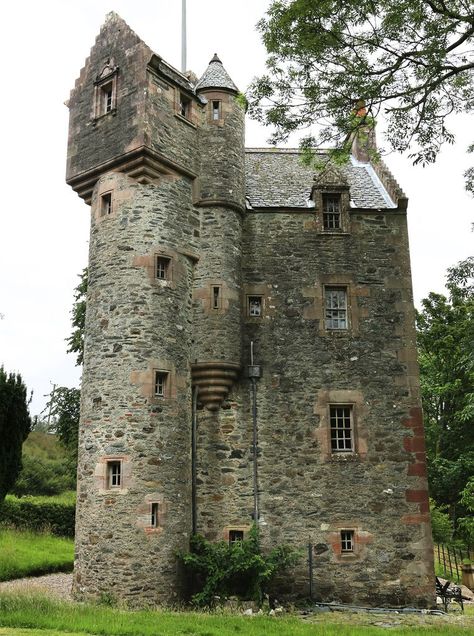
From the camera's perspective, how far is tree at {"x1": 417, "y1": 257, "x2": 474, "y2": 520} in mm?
31062

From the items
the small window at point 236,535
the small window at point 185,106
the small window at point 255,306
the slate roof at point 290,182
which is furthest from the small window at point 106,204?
the small window at point 236,535

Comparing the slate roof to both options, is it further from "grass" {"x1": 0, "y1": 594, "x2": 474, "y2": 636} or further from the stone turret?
"grass" {"x1": 0, "y1": 594, "x2": 474, "y2": 636}

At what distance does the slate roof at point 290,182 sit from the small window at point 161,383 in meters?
6.30

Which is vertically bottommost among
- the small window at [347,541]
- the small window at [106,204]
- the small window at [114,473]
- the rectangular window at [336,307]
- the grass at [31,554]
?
the grass at [31,554]

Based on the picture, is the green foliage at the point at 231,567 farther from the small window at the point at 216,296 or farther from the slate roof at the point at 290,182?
the slate roof at the point at 290,182

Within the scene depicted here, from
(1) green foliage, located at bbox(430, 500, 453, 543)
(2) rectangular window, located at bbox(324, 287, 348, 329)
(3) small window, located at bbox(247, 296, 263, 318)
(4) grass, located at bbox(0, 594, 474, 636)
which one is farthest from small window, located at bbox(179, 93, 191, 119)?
(1) green foliage, located at bbox(430, 500, 453, 543)

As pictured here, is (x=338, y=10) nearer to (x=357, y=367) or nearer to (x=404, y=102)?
(x=404, y=102)

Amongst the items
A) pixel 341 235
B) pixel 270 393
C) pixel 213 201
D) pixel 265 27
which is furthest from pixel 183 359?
pixel 265 27

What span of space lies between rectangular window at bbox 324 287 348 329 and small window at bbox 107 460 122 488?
23.4 feet

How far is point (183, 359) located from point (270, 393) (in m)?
2.70

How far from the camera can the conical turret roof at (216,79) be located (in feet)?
65.7

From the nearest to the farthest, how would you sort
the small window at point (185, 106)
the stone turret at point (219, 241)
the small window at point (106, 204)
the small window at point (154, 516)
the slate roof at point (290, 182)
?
the small window at point (154, 516), the stone turret at point (219, 241), the small window at point (106, 204), the small window at point (185, 106), the slate roof at point (290, 182)

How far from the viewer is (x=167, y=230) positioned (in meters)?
17.8

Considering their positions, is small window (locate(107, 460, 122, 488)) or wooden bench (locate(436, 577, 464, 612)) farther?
wooden bench (locate(436, 577, 464, 612))
